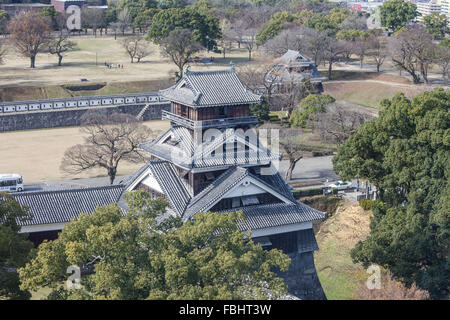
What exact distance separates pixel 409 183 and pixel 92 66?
51316mm

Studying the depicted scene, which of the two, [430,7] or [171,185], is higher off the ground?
[430,7]

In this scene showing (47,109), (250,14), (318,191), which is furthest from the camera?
(250,14)

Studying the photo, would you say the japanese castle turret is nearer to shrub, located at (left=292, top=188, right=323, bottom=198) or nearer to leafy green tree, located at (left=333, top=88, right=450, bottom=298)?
leafy green tree, located at (left=333, top=88, right=450, bottom=298)

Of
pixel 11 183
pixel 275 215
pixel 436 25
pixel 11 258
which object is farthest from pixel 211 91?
pixel 436 25

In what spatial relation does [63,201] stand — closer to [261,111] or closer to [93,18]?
[261,111]

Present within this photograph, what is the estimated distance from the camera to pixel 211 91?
2733cm

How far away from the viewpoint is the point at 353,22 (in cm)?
8650

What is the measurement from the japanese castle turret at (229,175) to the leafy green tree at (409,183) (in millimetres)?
3153

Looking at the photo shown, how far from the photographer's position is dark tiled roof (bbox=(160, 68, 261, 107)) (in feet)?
88.3

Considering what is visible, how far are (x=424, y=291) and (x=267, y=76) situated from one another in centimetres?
3616

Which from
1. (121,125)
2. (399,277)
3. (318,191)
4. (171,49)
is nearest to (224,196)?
(399,277)

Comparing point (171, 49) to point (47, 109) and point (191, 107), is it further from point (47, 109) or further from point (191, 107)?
point (191, 107)

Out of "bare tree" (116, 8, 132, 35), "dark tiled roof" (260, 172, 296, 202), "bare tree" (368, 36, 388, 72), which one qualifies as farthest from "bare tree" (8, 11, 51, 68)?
"dark tiled roof" (260, 172, 296, 202)

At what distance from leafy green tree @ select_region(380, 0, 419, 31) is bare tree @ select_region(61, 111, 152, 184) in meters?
57.7
